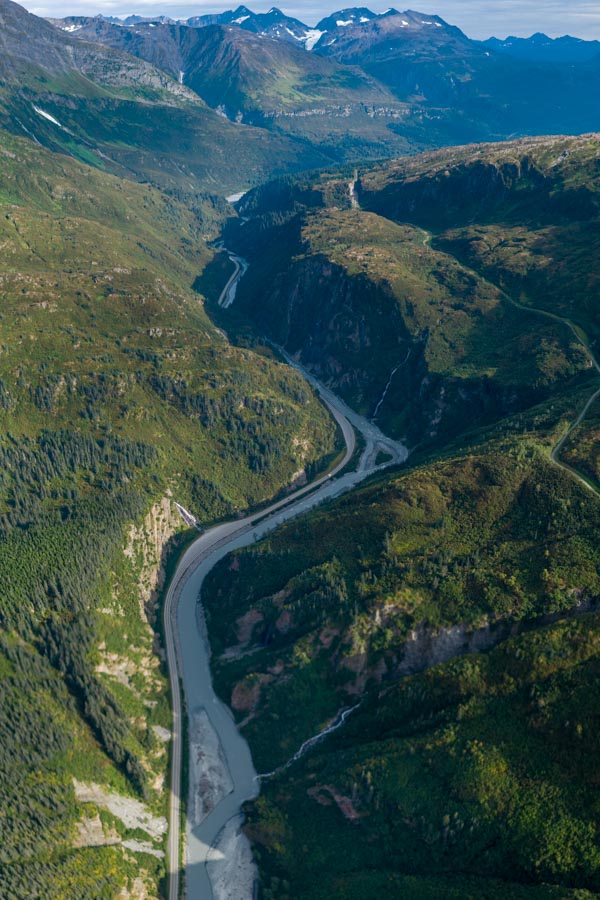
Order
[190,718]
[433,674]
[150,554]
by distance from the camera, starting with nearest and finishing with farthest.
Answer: [433,674] < [190,718] < [150,554]

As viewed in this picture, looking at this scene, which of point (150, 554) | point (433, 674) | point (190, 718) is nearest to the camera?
point (433, 674)

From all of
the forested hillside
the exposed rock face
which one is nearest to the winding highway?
the forested hillside

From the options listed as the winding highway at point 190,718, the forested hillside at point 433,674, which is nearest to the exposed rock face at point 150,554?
the winding highway at point 190,718

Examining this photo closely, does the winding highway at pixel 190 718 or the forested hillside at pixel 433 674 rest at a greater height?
the forested hillside at pixel 433 674

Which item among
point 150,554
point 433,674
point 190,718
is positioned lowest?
point 190,718

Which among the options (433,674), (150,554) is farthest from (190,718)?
(433,674)

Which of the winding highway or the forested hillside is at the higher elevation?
the forested hillside

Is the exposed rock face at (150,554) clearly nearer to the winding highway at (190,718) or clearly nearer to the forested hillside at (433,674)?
the winding highway at (190,718)

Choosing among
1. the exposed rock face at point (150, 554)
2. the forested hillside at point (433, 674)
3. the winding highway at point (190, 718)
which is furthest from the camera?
the exposed rock face at point (150, 554)

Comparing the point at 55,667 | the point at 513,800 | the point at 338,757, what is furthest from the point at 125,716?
the point at 513,800

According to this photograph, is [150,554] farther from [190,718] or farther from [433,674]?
[433,674]

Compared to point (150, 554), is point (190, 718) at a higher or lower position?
lower

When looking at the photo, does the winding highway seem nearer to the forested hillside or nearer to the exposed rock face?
the forested hillside
